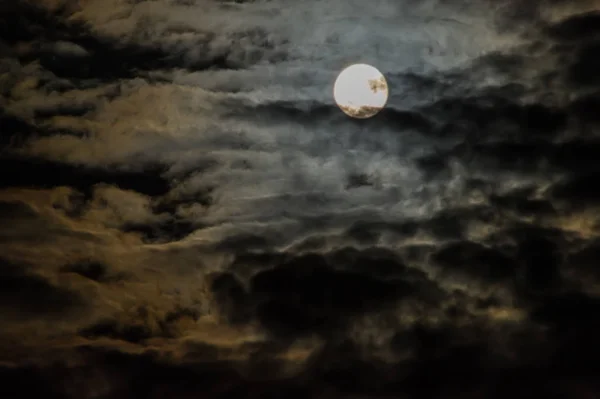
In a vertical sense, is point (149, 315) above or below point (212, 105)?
below

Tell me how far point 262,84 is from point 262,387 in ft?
5.26

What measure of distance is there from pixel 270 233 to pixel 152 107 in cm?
96

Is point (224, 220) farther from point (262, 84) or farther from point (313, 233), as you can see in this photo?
point (262, 84)

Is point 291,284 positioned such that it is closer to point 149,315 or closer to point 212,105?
point 149,315

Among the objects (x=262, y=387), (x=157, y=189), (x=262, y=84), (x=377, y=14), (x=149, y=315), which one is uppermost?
(x=377, y=14)

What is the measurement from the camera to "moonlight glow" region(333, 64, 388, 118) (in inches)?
131

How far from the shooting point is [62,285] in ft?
10.1

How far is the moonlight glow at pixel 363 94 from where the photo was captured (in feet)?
11.0

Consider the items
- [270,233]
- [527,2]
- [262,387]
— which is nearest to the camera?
[262,387]

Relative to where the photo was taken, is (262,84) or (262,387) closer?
(262,387)

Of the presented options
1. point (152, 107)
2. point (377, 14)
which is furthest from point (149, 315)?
point (377, 14)

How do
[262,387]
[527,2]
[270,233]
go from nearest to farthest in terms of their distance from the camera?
[262,387], [270,233], [527,2]

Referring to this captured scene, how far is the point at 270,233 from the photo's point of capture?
10.5 ft

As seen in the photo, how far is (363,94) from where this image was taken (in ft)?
10.9
